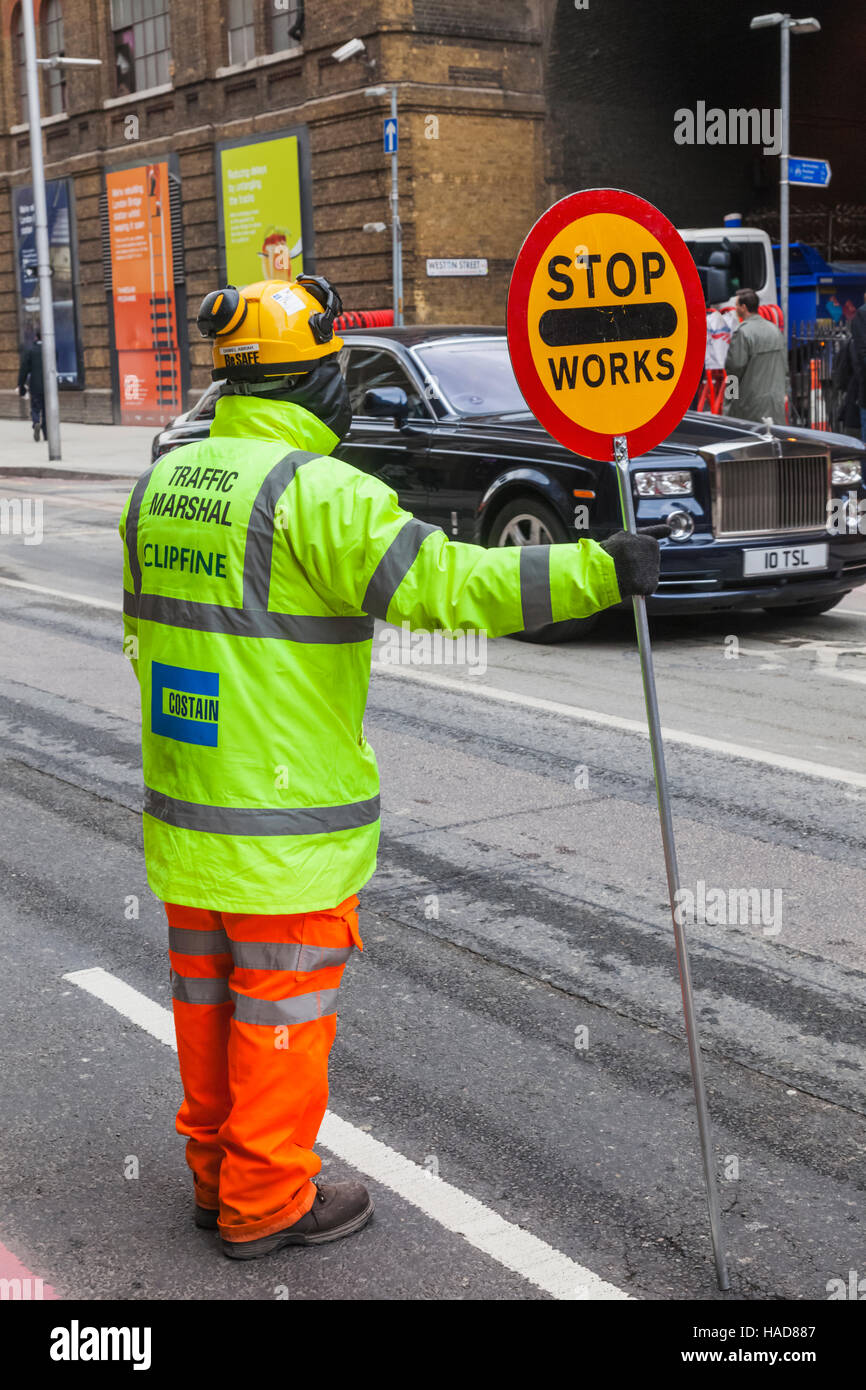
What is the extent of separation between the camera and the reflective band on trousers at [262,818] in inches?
120

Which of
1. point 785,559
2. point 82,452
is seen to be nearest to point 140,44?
point 82,452

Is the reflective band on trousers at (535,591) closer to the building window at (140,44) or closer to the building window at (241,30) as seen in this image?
the building window at (241,30)

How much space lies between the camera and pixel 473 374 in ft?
35.1

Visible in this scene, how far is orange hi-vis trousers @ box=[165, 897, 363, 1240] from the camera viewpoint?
3.06 meters

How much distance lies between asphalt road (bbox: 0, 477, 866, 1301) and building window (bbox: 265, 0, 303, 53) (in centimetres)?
2220

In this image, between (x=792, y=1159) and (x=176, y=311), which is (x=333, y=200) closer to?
(x=176, y=311)

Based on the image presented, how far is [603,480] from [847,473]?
5.55 feet

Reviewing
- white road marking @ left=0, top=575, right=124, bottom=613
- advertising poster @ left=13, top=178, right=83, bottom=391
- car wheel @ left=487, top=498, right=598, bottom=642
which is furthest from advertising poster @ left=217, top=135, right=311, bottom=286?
car wheel @ left=487, top=498, right=598, bottom=642

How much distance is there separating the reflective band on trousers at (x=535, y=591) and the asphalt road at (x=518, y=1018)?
1.26 metres

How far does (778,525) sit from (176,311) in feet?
78.2

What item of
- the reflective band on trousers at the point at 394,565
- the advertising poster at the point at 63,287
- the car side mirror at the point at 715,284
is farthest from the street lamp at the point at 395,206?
the reflective band on trousers at the point at 394,565

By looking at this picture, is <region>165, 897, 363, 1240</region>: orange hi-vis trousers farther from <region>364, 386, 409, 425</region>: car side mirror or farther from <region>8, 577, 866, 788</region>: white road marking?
<region>364, 386, 409, 425</region>: car side mirror

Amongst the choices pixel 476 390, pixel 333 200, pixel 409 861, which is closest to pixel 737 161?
pixel 333 200
